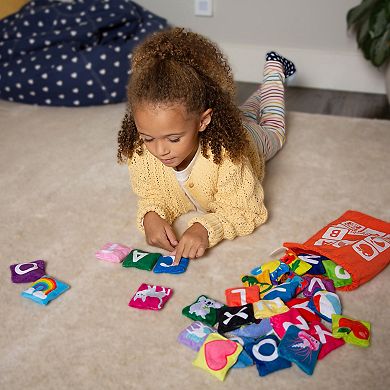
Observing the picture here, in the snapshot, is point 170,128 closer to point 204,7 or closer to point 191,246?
point 191,246

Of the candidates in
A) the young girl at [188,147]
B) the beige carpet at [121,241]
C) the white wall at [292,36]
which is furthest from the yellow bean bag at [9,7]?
the young girl at [188,147]

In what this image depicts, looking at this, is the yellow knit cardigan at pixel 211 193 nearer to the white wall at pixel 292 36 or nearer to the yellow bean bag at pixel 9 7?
the white wall at pixel 292 36

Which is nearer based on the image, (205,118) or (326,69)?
(205,118)

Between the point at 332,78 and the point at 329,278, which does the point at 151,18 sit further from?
the point at 329,278

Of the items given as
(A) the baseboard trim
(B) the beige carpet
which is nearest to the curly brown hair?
(B) the beige carpet

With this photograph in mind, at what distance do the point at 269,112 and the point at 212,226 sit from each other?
0.64 m

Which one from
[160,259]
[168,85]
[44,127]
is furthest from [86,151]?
[168,85]

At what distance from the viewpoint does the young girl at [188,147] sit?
3.87 ft

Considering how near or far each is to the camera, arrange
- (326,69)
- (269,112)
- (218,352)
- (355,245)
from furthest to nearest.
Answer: (326,69)
(269,112)
(355,245)
(218,352)

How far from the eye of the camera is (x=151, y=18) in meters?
2.60

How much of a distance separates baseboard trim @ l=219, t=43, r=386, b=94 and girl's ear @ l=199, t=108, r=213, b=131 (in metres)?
1.38

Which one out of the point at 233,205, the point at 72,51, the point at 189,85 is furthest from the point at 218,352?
the point at 72,51

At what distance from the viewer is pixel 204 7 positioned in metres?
2.69

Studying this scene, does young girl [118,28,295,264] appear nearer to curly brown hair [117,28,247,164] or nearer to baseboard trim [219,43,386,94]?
curly brown hair [117,28,247,164]
